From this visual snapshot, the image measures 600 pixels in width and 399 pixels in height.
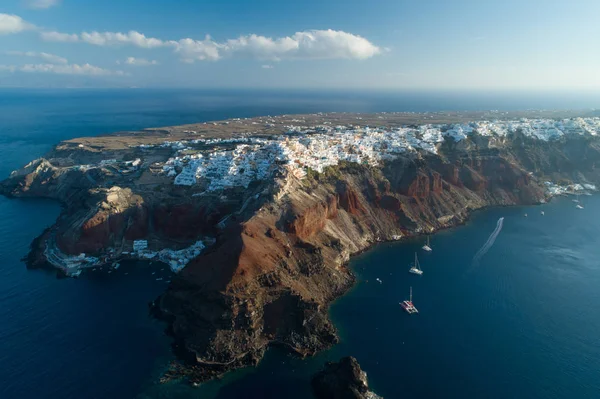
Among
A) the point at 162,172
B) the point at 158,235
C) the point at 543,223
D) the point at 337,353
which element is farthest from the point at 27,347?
the point at 543,223

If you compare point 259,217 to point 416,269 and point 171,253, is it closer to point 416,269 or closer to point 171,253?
point 171,253

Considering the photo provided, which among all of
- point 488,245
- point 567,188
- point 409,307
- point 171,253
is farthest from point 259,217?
point 567,188

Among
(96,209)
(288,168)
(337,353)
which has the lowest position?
(337,353)

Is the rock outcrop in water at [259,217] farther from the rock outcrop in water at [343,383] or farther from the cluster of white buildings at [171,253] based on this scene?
the rock outcrop in water at [343,383]

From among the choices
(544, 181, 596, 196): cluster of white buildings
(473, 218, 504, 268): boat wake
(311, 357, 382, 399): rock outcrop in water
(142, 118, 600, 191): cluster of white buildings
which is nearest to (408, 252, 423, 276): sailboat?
(473, 218, 504, 268): boat wake

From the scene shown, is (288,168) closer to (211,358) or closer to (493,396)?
(211,358)

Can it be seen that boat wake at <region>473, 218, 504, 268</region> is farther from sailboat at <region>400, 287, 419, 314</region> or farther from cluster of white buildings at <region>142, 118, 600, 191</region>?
cluster of white buildings at <region>142, 118, 600, 191</region>

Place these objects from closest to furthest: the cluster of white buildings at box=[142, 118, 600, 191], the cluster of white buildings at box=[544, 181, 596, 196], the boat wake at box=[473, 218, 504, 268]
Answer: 1. the boat wake at box=[473, 218, 504, 268]
2. the cluster of white buildings at box=[142, 118, 600, 191]
3. the cluster of white buildings at box=[544, 181, 596, 196]

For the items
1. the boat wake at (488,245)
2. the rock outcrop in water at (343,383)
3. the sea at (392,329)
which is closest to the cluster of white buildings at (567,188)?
the boat wake at (488,245)

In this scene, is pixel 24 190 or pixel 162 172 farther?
pixel 24 190
